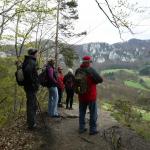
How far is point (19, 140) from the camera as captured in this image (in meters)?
11.6

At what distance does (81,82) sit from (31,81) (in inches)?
53.1

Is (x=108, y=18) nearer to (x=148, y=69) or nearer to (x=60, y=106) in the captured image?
(x=60, y=106)

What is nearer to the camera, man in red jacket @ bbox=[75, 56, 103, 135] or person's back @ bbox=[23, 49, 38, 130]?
man in red jacket @ bbox=[75, 56, 103, 135]

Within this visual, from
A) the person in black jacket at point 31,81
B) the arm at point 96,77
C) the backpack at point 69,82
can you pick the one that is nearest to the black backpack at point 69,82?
the backpack at point 69,82

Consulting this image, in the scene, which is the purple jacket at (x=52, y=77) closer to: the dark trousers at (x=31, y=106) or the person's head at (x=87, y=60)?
the dark trousers at (x=31, y=106)

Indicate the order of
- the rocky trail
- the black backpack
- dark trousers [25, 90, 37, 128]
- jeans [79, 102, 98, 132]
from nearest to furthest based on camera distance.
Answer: the rocky trail < jeans [79, 102, 98, 132] < dark trousers [25, 90, 37, 128] < the black backpack

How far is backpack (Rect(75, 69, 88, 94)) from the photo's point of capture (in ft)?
38.7

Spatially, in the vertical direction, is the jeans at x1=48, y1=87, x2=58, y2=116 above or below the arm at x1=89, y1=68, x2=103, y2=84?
below

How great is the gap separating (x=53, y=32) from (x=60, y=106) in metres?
18.4

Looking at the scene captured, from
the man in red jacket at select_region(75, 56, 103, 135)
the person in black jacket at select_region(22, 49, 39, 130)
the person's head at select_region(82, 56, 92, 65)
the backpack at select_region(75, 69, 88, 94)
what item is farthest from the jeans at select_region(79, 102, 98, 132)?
the person in black jacket at select_region(22, 49, 39, 130)

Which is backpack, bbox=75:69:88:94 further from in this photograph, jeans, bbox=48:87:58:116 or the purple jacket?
jeans, bbox=48:87:58:116

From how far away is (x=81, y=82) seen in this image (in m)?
11.9

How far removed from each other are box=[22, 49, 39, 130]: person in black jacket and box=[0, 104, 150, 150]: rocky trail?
0.39 meters

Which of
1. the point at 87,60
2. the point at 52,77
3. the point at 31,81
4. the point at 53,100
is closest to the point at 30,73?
the point at 31,81
